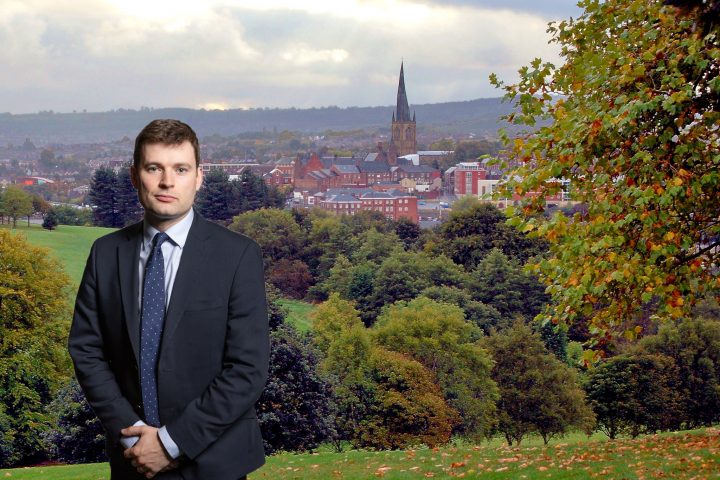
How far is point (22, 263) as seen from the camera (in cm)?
4412

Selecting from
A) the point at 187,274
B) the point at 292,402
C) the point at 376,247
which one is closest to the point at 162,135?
the point at 187,274

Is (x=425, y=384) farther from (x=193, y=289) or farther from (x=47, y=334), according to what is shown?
(x=193, y=289)

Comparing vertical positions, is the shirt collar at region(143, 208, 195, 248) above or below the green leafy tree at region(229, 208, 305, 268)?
above

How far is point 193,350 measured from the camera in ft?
13.6

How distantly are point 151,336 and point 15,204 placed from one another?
108217 millimetres

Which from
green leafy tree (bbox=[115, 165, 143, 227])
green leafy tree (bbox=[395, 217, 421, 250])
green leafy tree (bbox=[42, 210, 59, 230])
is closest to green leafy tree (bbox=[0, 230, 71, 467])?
green leafy tree (bbox=[42, 210, 59, 230])

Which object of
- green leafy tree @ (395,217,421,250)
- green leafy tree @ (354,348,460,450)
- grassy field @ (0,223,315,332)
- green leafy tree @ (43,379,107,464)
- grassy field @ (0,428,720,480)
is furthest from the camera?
green leafy tree @ (395,217,421,250)

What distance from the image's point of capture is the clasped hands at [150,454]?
4055mm

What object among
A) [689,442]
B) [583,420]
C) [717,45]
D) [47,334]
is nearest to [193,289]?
[717,45]

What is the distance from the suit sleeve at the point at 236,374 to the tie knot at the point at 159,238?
13.4 inches

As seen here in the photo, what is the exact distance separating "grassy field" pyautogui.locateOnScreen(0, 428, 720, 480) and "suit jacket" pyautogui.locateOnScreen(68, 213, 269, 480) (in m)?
10.0

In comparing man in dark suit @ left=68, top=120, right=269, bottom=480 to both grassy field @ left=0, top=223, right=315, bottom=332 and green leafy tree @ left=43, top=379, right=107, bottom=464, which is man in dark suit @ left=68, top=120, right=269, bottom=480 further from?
grassy field @ left=0, top=223, right=315, bottom=332

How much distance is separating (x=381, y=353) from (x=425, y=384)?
96.8 inches

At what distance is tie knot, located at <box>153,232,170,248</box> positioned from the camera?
167 inches
